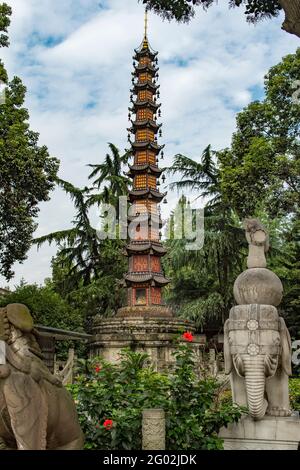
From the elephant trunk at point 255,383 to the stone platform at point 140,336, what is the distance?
52.9ft

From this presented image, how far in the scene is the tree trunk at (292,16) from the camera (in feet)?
23.1

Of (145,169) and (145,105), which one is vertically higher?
(145,105)

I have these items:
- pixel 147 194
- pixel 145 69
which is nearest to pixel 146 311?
pixel 147 194

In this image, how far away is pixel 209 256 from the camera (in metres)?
26.3

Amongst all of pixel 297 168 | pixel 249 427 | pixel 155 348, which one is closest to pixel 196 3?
pixel 249 427

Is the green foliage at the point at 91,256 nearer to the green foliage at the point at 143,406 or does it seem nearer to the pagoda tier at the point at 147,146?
the pagoda tier at the point at 147,146

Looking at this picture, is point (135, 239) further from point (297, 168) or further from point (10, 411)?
point (10, 411)

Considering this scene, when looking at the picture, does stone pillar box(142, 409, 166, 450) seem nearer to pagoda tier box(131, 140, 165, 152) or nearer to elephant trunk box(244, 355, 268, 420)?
elephant trunk box(244, 355, 268, 420)

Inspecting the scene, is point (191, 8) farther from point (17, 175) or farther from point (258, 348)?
point (17, 175)

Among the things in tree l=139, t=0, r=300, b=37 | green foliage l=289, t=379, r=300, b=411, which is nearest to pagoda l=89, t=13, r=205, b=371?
green foliage l=289, t=379, r=300, b=411

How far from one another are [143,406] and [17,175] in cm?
1475

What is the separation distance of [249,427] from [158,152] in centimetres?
2460

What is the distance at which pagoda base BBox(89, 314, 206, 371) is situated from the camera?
22.5 meters

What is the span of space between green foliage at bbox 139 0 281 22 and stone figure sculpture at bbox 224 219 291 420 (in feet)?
17.8
